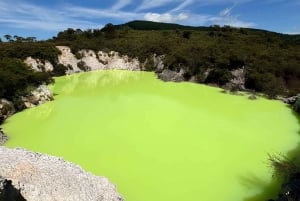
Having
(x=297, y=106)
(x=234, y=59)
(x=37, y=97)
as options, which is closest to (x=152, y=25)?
(x=234, y=59)

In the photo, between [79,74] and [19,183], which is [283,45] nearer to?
[79,74]

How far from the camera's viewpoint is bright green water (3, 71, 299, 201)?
1079 centimetres

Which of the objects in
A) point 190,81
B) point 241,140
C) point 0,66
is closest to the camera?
point 241,140

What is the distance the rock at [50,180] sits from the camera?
862cm

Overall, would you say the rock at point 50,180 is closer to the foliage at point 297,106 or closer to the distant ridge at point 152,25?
the foliage at point 297,106

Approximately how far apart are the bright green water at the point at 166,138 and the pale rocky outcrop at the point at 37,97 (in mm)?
647

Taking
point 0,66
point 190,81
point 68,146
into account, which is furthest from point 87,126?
point 190,81

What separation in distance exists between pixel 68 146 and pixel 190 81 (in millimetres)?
18745

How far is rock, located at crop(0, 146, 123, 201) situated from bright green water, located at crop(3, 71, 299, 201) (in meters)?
0.97

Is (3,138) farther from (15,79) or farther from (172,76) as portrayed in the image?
(172,76)

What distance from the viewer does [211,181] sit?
35.8 ft

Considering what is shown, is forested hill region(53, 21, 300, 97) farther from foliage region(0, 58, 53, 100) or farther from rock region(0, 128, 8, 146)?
rock region(0, 128, 8, 146)

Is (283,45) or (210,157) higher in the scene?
(283,45)

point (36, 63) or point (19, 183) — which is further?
point (36, 63)
